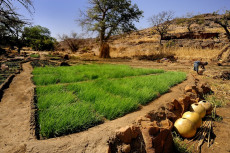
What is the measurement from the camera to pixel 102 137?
5.46ft

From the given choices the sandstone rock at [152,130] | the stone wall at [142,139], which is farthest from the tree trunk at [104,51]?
the sandstone rock at [152,130]

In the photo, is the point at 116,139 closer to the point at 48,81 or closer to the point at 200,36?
the point at 48,81

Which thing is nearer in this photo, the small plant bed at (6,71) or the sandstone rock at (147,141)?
the sandstone rock at (147,141)

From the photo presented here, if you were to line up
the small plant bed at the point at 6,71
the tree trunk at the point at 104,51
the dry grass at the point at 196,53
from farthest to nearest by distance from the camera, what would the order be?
the tree trunk at the point at 104,51
the dry grass at the point at 196,53
the small plant bed at the point at 6,71

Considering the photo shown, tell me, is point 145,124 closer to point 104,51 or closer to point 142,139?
point 142,139

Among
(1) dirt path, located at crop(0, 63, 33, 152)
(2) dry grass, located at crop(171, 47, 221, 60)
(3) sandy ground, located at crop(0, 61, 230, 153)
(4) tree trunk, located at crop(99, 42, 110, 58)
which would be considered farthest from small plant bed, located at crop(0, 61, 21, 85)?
(2) dry grass, located at crop(171, 47, 221, 60)

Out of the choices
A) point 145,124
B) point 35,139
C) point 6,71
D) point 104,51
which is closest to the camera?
point 35,139

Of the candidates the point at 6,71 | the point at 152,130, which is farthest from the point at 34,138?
the point at 6,71

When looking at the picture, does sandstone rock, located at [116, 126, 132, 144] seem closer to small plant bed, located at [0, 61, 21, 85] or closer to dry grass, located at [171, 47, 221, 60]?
small plant bed, located at [0, 61, 21, 85]

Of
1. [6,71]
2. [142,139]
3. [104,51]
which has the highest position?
[104,51]

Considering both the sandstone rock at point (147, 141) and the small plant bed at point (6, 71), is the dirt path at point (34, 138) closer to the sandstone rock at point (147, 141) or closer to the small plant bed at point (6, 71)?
the sandstone rock at point (147, 141)

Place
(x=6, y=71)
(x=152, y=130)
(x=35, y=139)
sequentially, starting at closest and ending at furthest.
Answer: (x=35, y=139), (x=152, y=130), (x=6, y=71)

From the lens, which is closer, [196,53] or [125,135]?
[125,135]

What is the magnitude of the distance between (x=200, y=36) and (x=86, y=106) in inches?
1226
